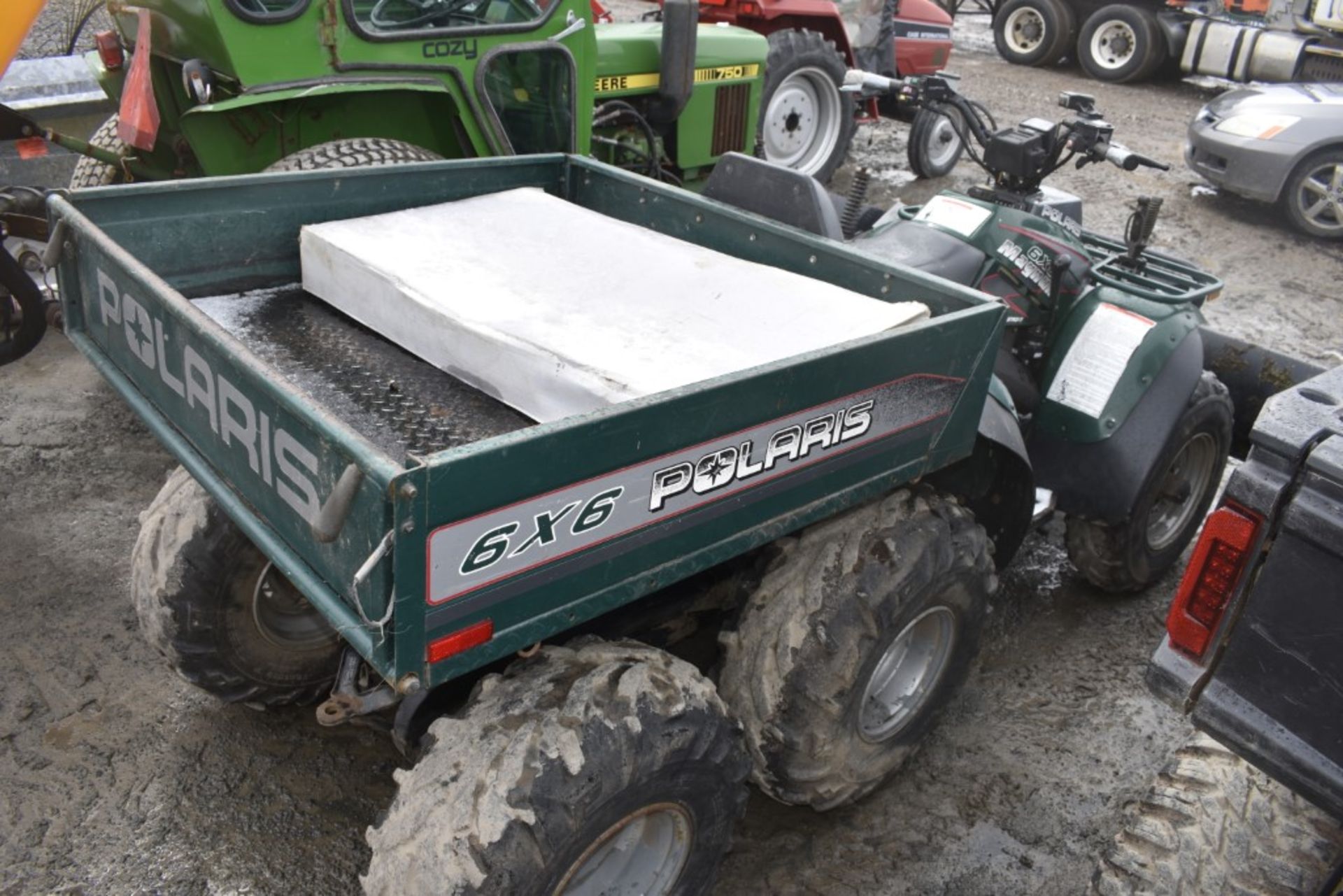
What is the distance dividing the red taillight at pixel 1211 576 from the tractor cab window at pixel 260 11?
3744 mm

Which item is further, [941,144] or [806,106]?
[941,144]

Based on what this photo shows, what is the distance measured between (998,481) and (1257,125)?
21.7 feet

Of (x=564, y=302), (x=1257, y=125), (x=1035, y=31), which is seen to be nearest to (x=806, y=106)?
(x=1257, y=125)

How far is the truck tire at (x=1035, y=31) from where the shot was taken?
13.2m

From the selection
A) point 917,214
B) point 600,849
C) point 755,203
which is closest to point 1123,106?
point 917,214

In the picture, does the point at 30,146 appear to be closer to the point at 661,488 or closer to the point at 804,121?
the point at 661,488

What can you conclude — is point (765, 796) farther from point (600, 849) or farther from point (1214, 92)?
point (1214, 92)

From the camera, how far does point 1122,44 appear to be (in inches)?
511

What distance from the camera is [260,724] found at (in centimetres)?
328

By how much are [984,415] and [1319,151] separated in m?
6.88

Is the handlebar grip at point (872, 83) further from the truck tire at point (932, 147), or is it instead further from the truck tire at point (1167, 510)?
the truck tire at point (932, 147)

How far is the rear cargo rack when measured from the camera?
3.73 m

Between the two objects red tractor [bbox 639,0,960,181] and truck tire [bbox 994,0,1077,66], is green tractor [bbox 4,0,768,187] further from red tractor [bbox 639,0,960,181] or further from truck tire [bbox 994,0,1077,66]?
truck tire [bbox 994,0,1077,66]

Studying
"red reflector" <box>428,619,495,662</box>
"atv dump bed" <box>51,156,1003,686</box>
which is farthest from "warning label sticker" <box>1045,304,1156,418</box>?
"red reflector" <box>428,619,495,662</box>
